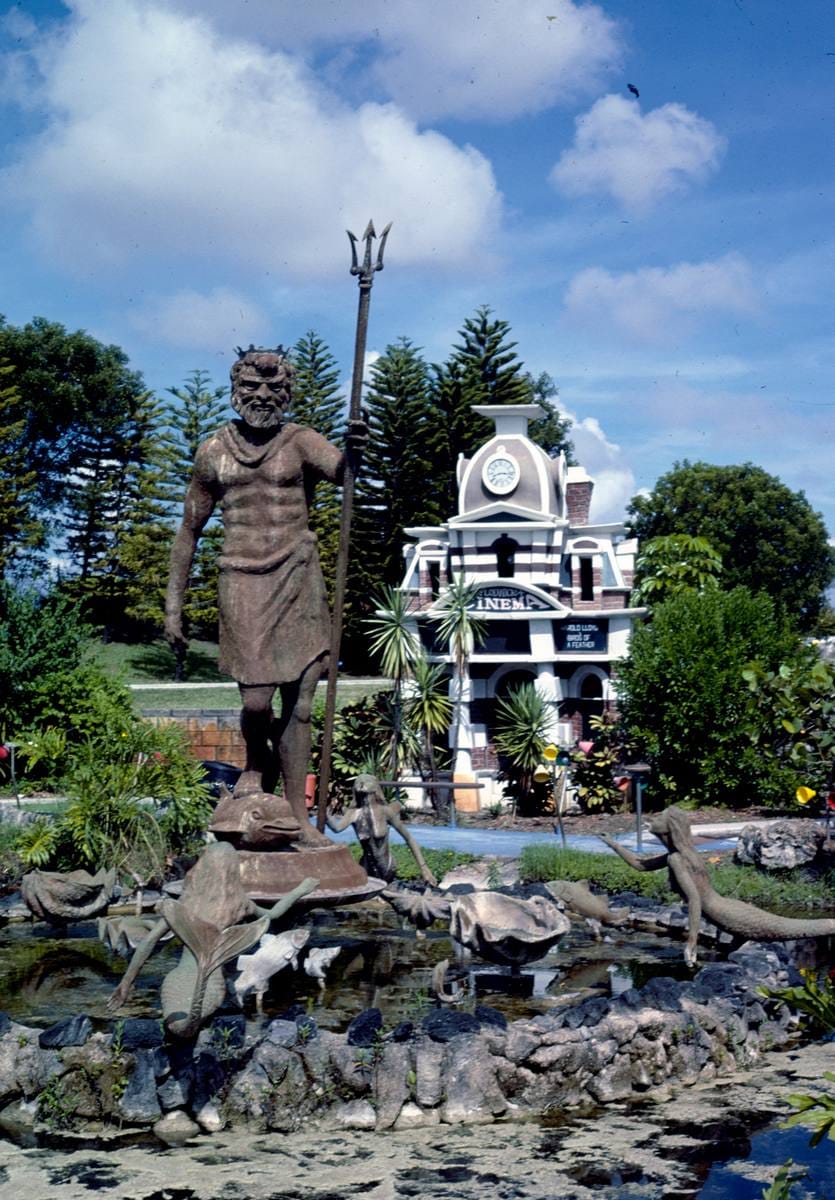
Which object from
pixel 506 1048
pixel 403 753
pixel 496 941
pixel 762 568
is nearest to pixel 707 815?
pixel 403 753

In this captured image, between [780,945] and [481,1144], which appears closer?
[481,1144]

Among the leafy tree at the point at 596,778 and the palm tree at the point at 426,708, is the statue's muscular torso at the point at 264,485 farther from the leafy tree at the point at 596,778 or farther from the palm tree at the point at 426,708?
the palm tree at the point at 426,708

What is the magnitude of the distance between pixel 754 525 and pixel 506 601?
22309mm

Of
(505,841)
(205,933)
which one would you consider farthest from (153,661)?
(205,933)

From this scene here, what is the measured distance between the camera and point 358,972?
7129 millimetres

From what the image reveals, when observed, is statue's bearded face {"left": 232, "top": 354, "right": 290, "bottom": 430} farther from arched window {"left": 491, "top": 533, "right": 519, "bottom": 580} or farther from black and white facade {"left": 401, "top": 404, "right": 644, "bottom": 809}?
arched window {"left": 491, "top": 533, "right": 519, "bottom": 580}

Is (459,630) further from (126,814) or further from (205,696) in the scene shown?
(205,696)

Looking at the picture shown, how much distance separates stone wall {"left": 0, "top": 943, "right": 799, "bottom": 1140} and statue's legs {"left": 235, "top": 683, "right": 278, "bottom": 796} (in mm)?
2213

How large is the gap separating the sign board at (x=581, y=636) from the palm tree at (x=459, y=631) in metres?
1.27

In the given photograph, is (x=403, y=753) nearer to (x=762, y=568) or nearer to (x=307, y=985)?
(x=307, y=985)

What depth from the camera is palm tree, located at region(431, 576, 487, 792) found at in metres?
19.0

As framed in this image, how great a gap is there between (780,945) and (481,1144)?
4.14 metres

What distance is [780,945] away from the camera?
829 centimetres

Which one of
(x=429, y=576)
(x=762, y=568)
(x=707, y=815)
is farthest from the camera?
(x=762, y=568)
